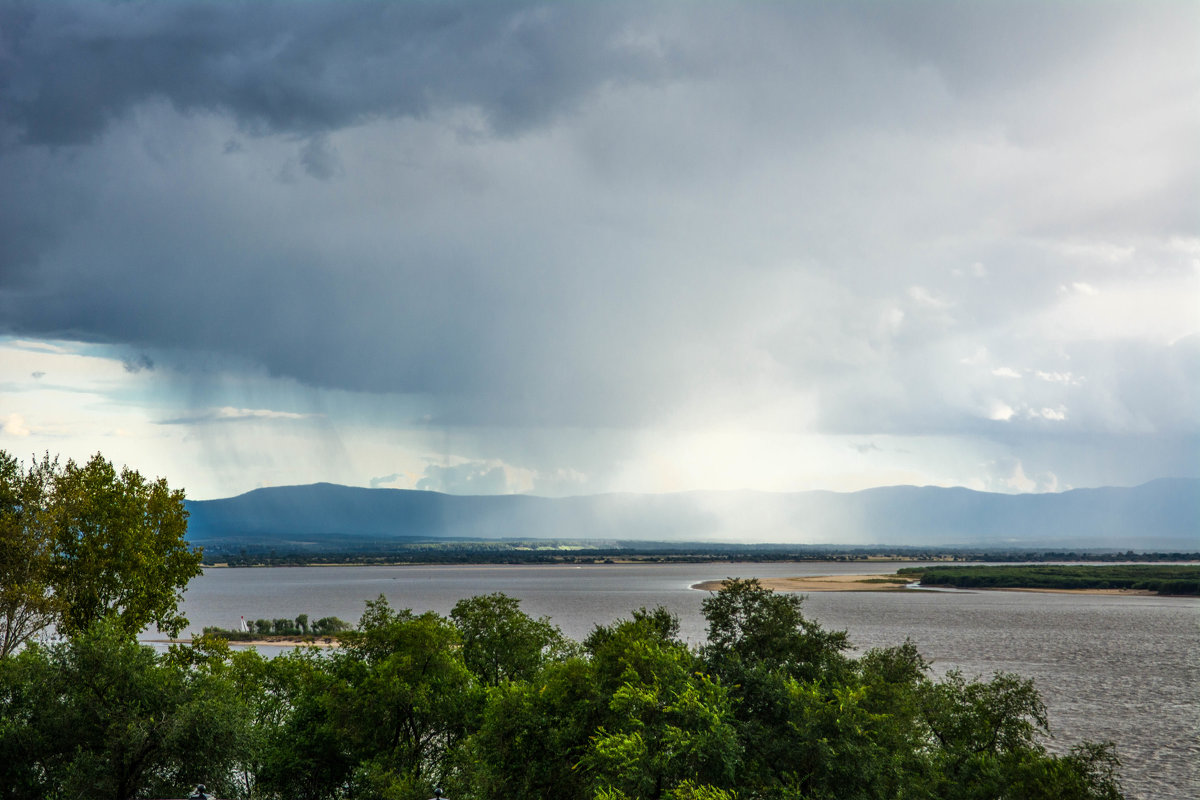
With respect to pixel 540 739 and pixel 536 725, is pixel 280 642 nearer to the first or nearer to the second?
pixel 540 739

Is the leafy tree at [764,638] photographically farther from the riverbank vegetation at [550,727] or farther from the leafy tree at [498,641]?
the leafy tree at [498,641]

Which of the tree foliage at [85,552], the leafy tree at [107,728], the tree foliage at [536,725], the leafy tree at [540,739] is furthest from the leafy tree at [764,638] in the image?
the tree foliage at [85,552]

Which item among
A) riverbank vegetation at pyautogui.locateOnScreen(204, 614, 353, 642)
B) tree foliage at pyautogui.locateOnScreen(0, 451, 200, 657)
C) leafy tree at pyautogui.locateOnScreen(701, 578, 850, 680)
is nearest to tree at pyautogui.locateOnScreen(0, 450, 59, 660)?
tree foliage at pyautogui.locateOnScreen(0, 451, 200, 657)

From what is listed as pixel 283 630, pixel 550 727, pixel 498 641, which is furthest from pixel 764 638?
pixel 283 630

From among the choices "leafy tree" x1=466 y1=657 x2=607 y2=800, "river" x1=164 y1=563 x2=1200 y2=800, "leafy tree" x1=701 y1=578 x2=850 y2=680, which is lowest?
"river" x1=164 y1=563 x2=1200 y2=800

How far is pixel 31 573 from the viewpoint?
35.2 metres

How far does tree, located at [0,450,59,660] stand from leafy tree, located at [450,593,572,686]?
17.7m

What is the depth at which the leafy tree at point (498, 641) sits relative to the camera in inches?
1564

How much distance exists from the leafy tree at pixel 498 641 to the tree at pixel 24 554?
58.1ft

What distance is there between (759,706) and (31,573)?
101 ft

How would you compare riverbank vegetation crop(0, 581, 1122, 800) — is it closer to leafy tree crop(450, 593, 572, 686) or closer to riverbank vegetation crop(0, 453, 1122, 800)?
riverbank vegetation crop(0, 453, 1122, 800)

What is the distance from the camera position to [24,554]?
115ft

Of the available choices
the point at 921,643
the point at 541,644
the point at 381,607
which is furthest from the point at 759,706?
the point at 921,643

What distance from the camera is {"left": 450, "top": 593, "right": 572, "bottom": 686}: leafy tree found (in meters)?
39.7
